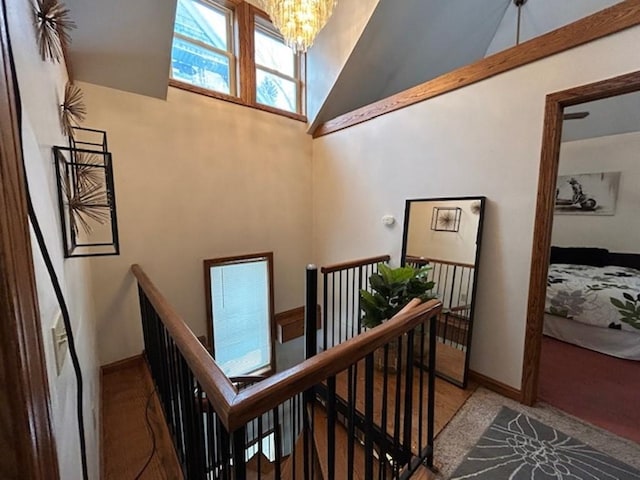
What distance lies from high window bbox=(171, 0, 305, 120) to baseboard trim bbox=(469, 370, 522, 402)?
11.4ft

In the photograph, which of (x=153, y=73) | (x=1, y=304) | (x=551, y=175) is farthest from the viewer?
(x=153, y=73)

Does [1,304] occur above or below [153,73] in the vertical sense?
below

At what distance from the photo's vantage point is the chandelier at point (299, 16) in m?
1.91

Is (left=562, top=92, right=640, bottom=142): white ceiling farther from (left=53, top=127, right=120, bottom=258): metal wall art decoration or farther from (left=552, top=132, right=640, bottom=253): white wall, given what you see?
(left=53, top=127, right=120, bottom=258): metal wall art decoration

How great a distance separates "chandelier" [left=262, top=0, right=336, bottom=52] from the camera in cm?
191

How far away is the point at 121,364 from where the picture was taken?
2545mm

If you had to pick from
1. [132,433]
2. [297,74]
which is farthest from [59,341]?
[297,74]

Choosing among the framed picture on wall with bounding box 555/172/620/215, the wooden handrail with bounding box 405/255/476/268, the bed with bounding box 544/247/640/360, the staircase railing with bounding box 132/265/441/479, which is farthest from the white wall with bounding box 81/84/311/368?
the framed picture on wall with bounding box 555/172/620/215

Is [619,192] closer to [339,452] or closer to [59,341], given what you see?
[339,452]

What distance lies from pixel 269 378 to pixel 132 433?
1658 millimetres

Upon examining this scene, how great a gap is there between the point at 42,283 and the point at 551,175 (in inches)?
102

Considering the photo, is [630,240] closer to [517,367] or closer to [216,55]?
[517,367]

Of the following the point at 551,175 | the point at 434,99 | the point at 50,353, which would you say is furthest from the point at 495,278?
the point at 50,353

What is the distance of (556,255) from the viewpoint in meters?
4.40
